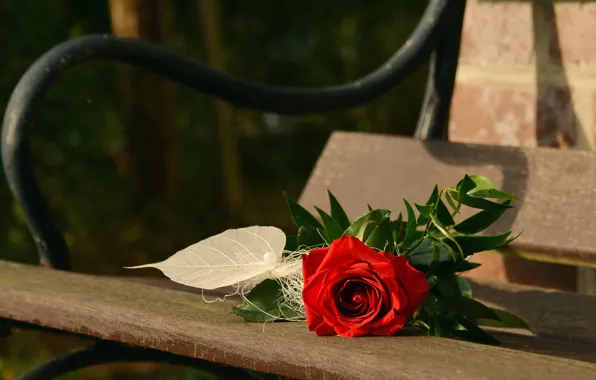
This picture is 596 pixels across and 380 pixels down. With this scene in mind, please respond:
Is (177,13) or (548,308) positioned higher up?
(177,13)

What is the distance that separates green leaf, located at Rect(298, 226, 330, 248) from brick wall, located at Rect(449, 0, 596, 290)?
1.87 feet

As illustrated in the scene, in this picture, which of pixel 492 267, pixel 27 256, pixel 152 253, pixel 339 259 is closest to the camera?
pixel 339 259

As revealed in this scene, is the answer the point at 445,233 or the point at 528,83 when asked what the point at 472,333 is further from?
the point at 528,83

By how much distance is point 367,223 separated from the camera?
91cm

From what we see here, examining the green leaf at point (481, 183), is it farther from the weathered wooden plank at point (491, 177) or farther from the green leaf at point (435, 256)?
the weathered wooden plank at point (491, 177)

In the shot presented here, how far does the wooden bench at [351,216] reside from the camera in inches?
29.0

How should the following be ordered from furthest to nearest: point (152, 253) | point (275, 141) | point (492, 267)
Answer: point (275, 141) → point (152, 253) → point (492, 267)

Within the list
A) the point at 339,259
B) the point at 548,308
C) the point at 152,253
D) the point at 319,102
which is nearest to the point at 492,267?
the point at 548,308

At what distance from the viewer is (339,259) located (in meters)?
0.84

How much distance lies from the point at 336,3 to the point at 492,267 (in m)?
5.25

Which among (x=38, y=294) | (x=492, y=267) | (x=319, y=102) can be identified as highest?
(x=319, y=102)

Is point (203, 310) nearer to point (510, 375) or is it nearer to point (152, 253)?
point (510, 375)

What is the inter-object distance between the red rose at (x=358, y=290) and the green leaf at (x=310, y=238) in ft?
0.31

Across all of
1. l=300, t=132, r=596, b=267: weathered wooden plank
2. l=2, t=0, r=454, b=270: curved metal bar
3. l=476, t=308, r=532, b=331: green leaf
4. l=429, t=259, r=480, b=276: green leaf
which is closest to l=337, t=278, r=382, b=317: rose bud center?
l=429, t=259, r=480, b=276: green leaf
